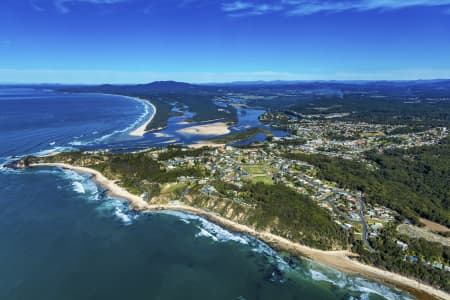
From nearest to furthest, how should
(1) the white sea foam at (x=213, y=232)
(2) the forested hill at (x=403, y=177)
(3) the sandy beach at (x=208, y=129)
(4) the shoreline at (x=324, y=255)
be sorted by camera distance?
(4) the shoreline at (x=324, y=255) < (1) the white sea foam at (x=213, y=232) < (2) the forested hill at (x=403, y=177) < (3) the sandy beach at (x=208, y=129)

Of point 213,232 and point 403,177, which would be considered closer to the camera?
point 213,232

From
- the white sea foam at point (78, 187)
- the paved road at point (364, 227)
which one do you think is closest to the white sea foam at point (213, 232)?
the paved road at point (364, 227)

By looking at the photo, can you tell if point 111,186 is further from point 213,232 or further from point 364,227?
point 364,227

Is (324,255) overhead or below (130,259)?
below

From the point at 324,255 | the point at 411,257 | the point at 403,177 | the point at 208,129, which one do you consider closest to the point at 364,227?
the point at 411,257

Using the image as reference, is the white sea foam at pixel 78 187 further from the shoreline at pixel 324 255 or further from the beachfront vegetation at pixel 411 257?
the beachfront vegetation at pixel 411 257

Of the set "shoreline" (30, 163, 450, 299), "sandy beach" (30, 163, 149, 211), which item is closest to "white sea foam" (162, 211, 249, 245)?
"shoreline" (30, 163, 450, 299)

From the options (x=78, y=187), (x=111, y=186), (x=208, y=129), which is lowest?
(x=111, y=186)
